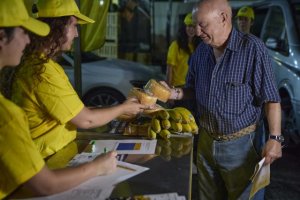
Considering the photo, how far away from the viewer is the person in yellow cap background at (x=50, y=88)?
6.83ft

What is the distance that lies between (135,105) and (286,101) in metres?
3.80

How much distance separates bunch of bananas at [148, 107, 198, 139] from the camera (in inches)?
107

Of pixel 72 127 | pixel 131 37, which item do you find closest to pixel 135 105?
pixel 72 127

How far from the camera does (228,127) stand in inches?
110

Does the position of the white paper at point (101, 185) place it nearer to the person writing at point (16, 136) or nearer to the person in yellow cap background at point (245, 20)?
the person writing at point (16, 136)

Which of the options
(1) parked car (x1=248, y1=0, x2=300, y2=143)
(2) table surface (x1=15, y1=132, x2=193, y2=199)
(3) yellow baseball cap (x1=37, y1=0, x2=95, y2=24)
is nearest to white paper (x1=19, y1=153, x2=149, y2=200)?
(2) table surface (x1=15, y1=132, x2=193, y2=199)

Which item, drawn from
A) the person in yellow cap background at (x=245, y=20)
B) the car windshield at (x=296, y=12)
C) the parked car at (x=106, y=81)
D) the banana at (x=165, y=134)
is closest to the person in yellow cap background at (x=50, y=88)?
the banana at (x=165, y=134)

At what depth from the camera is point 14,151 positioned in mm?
1452

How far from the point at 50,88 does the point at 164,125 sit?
96 cm

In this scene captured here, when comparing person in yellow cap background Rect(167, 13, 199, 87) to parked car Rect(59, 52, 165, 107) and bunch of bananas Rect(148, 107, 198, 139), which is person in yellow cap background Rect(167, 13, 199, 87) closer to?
parked car Rect(59, 52, 165, 107)

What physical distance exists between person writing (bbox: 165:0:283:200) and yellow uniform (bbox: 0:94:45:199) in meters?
1.60

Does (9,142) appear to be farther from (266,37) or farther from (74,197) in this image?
(266,37)

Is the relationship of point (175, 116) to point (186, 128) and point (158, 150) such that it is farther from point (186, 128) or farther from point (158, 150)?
point (158, 150)

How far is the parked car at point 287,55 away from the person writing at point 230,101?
297cm
